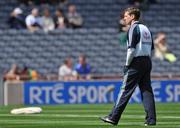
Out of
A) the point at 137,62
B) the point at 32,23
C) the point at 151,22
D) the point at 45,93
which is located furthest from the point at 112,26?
the point at 137,62

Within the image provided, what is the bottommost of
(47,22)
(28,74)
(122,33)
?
(28,74)

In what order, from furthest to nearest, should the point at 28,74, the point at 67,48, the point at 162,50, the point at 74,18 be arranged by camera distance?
the point at 74,18 → the point at 67,48 → the point at 162,50 → the point at 28,74

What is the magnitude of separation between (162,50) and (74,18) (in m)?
3.44

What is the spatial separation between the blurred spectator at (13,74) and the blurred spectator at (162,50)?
15.5 ft

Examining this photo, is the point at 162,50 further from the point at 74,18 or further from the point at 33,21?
the point at 33,21

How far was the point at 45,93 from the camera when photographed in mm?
22766

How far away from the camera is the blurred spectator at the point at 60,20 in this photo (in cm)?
2670

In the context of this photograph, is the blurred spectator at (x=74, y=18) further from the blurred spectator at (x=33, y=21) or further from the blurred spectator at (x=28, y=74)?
the blurred spectator at (x=28, y=74)

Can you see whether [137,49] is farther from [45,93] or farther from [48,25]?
[48,25]

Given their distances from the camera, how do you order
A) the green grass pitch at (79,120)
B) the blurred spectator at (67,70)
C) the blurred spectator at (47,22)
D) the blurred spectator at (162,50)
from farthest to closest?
the blurred spectator at (47,22) < the blurred spectator at (162,50) < the blurred spectator at (67,70) < the green grass pitch at (79,120)

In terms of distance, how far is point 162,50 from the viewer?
84.2 feet

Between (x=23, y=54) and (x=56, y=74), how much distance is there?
142 cm

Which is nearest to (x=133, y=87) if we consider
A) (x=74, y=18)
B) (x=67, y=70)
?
A: (x=67, y=70)

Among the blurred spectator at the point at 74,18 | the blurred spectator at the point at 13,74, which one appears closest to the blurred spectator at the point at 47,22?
the blurred spectator at the point at 74,18
